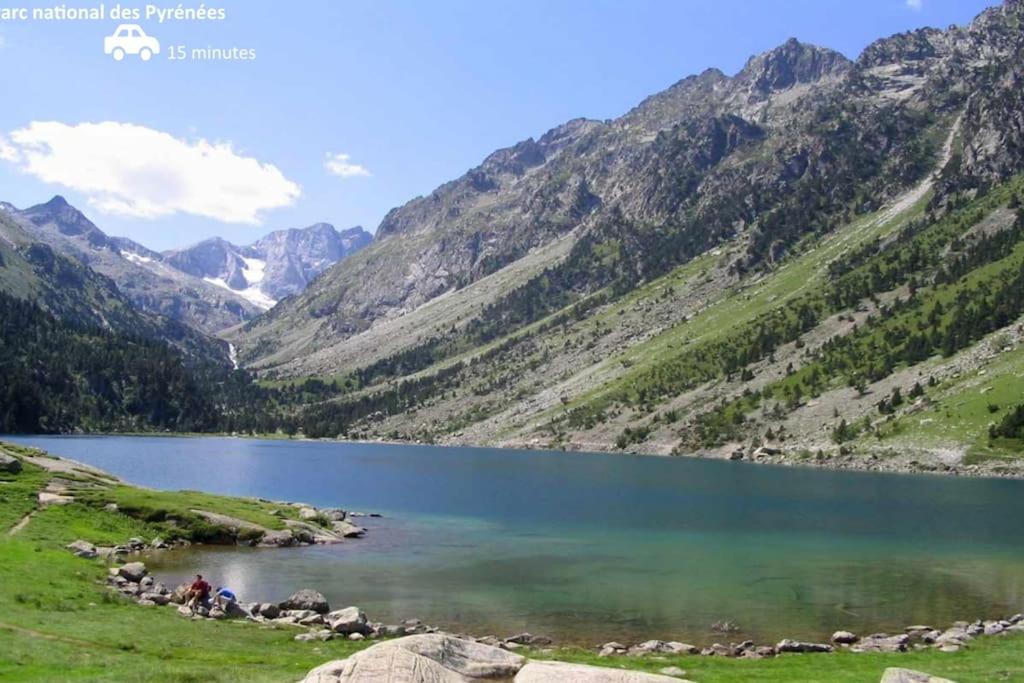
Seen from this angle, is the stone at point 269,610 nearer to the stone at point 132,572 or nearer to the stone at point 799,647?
the stone at point 132,572

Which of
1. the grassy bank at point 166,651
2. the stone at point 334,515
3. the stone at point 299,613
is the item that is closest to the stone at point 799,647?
the grassy bank at point 166,651

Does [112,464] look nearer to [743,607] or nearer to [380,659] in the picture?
[743,607]

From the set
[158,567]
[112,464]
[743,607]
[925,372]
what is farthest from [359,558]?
[925,372]

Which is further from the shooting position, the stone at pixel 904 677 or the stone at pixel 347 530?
the stone at pixel 347 530

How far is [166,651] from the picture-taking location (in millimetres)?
29594

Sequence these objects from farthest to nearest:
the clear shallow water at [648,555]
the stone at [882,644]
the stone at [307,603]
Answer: the clear shallow water at [648,555] → the stone at [307,603] → the stone at [882,644]

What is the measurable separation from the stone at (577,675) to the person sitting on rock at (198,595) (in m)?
24.9

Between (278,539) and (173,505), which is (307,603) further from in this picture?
(173,505)

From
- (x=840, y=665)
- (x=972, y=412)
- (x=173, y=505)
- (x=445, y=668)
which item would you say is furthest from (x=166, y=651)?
(x=972, y=412)

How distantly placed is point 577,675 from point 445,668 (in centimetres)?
351

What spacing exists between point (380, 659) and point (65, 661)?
42.6 ft

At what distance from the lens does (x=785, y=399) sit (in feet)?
655

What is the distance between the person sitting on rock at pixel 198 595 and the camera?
132ft

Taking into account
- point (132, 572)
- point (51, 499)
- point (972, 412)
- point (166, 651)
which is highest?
point (972, 412)
